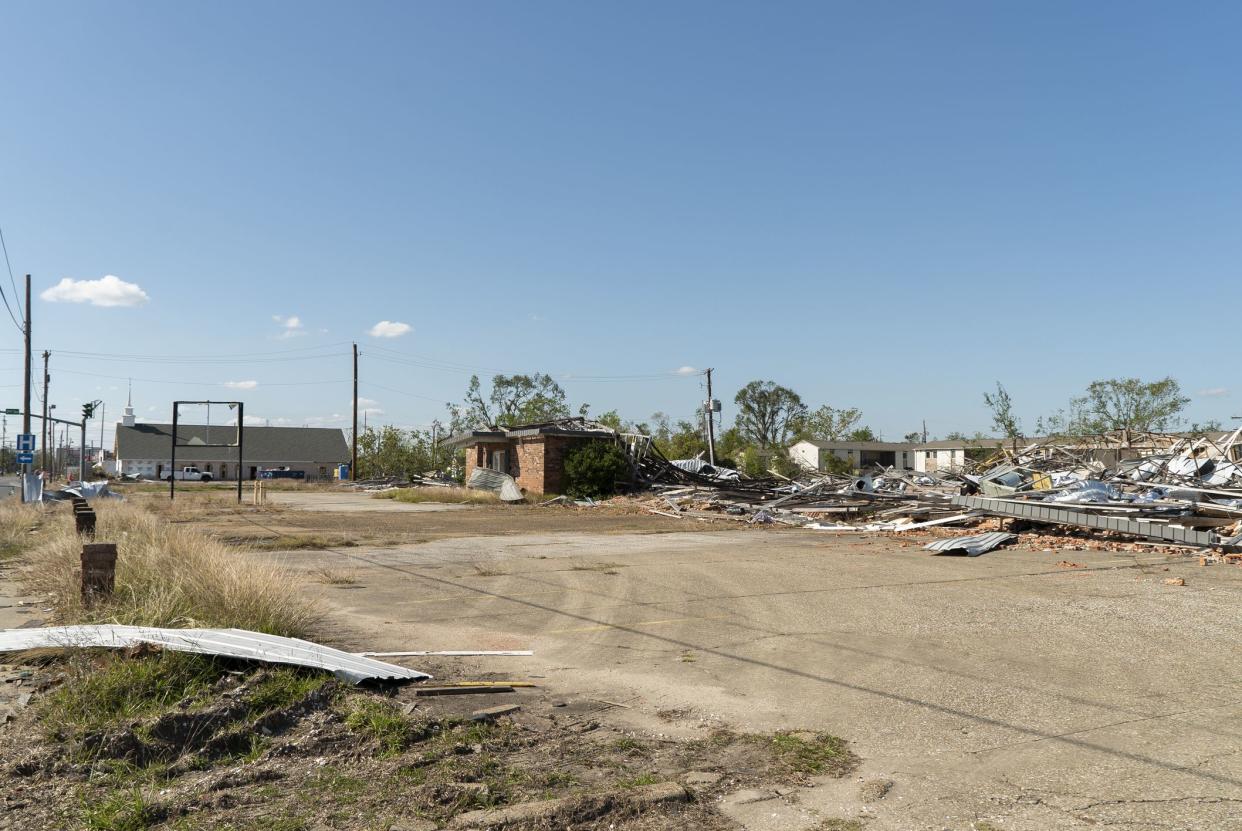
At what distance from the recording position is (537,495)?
38.4 m

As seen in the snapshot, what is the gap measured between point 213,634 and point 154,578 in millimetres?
2483

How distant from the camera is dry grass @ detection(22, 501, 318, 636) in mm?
8277

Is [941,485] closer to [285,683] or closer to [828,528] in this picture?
[828,528]

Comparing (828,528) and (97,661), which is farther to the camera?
(828,528)

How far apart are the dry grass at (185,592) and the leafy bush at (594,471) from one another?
87.1 feet

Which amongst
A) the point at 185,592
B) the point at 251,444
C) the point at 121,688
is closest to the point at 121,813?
the point at 121,688

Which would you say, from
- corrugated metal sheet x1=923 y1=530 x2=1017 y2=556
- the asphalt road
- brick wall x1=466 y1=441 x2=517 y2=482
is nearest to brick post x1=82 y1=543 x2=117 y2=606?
the asphalt road

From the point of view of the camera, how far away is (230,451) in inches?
3647

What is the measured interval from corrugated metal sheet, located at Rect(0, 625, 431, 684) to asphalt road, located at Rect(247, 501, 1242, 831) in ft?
4.38

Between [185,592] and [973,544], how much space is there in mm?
14692

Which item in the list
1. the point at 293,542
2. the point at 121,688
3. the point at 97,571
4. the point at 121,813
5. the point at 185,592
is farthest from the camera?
the point at 293,542

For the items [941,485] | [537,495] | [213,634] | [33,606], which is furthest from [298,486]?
[213,634]

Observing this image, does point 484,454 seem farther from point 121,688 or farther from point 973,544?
point 121,688

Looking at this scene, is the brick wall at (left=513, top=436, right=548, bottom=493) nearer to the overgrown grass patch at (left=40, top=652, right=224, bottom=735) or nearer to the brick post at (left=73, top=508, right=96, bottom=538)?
the brick post at (left=73, top=508, right=96, bottom=538)
